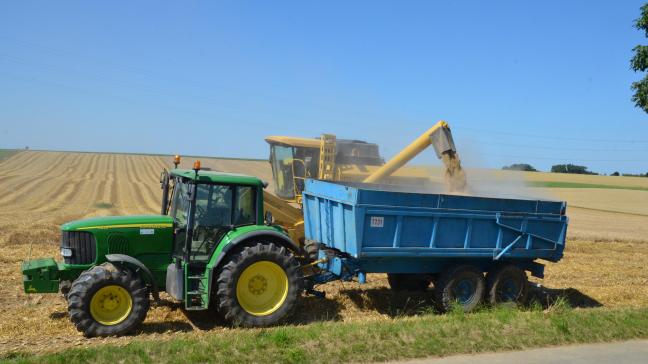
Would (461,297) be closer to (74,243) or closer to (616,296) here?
(616,296)

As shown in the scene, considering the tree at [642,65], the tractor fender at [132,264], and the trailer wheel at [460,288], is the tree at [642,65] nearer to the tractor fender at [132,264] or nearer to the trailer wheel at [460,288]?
the trailer wheel at [460,288]

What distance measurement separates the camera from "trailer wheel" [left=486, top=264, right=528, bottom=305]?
29.6 ft

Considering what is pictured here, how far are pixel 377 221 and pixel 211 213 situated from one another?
91.1 inches

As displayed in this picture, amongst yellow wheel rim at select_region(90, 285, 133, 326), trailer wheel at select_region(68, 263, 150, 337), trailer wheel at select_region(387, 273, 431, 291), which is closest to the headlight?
trailer wheel at select_region(68, 263, 150, 337)

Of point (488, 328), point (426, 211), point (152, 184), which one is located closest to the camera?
point (488, 328)

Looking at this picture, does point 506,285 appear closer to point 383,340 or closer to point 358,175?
point 383,340

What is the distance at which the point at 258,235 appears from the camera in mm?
7652

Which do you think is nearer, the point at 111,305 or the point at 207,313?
the point at 111,305

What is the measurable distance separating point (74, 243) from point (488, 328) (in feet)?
17.7

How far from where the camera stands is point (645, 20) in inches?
445

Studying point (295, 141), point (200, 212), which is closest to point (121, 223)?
point (200, 212)

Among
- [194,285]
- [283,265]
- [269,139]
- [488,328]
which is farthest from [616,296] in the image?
[269,139]

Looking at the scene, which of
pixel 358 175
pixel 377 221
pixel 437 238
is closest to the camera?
pixel 377 221

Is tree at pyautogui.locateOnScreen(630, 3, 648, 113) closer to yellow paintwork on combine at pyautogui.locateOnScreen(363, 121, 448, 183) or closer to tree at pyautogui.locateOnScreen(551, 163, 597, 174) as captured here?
yellow paintwork on combine at pyautogui.locateOnScreen(363, 121, 448, 183)
